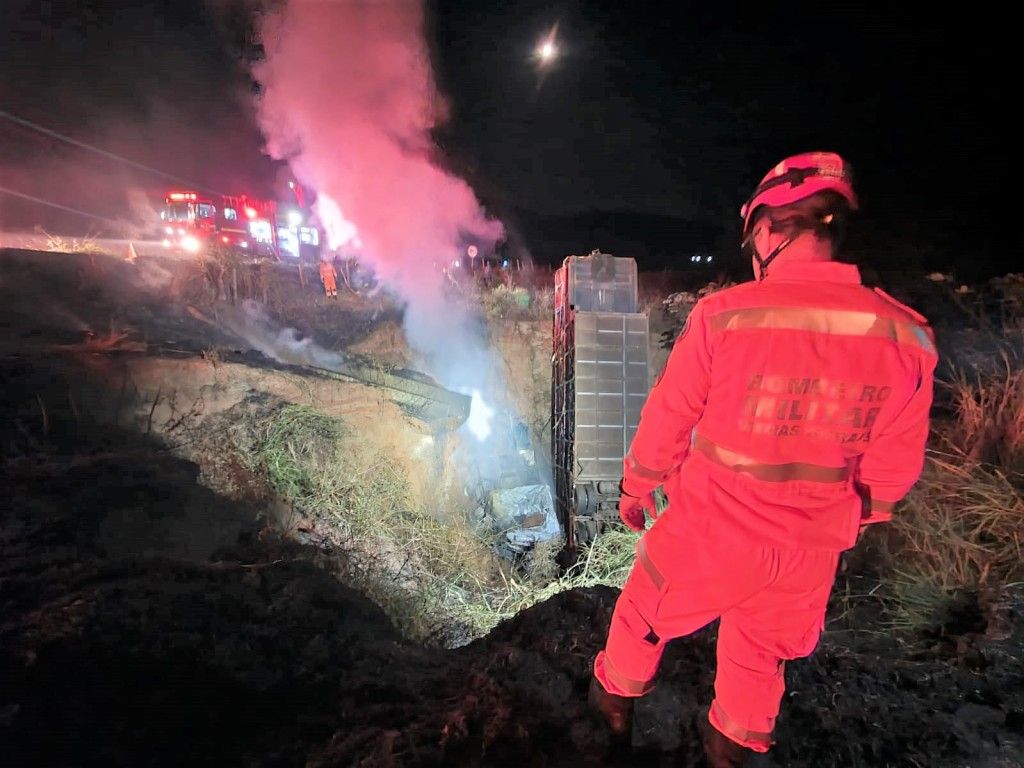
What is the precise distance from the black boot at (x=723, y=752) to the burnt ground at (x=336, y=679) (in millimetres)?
77

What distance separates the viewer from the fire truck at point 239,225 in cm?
1388

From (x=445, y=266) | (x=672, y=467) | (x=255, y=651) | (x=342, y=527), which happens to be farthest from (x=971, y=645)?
(x=445, y=266)

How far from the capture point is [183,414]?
470cm

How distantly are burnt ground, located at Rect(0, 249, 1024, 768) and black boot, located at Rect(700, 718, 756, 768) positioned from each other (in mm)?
77

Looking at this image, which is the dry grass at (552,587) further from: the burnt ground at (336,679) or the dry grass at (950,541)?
the dry grass at (950,541)

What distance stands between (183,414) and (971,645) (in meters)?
5.84

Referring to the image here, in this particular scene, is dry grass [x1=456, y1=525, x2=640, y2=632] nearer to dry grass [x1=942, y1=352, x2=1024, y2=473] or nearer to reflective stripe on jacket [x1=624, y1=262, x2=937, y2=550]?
reflective stripe on jacket [x1=624, y1=262, x2=937, y2=550]

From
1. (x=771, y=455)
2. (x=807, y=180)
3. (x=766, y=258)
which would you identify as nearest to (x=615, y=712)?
(x=771, y=455)

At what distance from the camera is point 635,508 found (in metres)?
1.81

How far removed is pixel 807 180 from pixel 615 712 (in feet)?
6.27

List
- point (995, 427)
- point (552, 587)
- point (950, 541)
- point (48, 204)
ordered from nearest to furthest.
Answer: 1. point (950, 541)
2. point (995, 427)
3. point (552, 587)
4. point (48, 204)

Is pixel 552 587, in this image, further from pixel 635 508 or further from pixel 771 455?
pixel 771 455

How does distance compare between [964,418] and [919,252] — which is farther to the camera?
[919,252]

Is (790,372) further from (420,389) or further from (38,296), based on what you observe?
(38,296)
